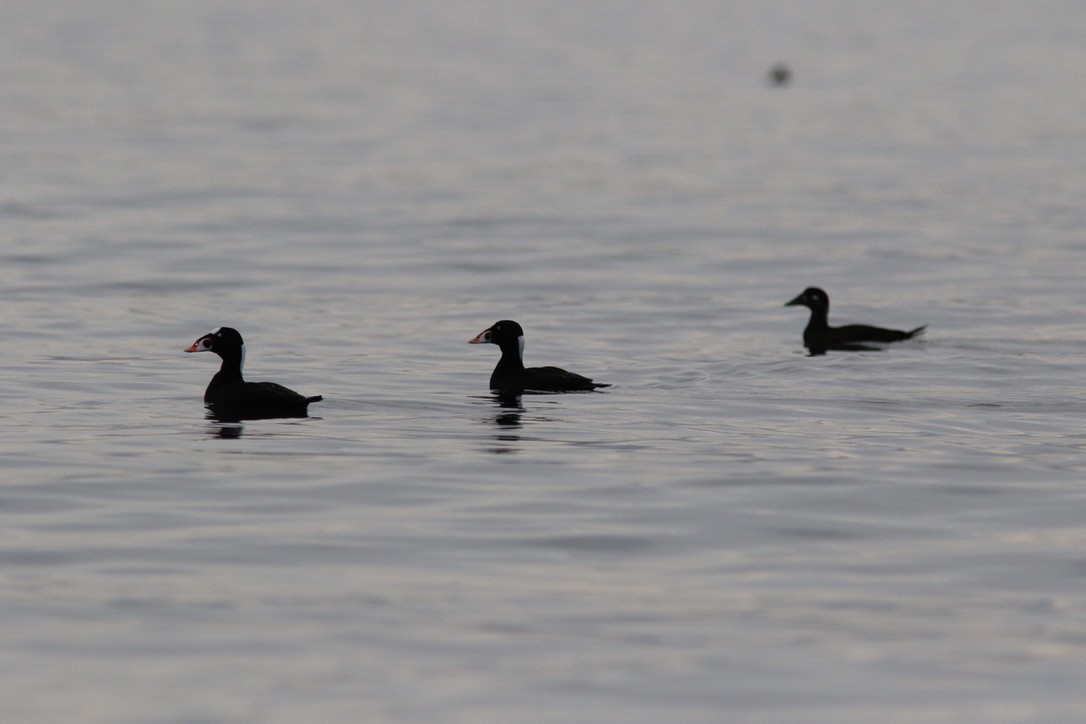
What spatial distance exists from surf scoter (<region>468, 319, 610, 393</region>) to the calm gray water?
266 mm

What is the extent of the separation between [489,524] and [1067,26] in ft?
322

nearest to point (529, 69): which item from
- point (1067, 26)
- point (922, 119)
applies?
point (922, 119)

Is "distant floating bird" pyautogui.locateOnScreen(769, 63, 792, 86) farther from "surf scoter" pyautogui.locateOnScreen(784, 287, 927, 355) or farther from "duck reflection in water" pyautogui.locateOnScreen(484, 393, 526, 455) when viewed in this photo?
"duck reflection in water" pyautogui.locateOnScreen(484, 393, 526, 455)

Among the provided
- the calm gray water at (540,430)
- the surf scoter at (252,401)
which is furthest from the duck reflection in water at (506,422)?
the surf scoter at (252,401)

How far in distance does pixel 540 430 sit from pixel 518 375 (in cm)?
237

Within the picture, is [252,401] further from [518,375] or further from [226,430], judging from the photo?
[518,375]

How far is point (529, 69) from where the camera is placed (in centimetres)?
7812

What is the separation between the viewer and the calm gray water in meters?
10.1

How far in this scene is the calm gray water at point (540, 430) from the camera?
1014 centimetres

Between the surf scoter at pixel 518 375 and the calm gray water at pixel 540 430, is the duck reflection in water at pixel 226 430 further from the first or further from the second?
the surf scoter at pixel 518 375

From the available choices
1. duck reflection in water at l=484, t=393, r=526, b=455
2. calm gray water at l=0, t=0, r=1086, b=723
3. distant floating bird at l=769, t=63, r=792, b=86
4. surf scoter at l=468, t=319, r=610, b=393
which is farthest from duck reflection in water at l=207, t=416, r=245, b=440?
distant floating bird at l=769, t=63, r=792, b=86

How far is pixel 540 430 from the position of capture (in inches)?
683

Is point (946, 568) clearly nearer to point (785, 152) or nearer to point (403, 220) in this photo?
point (403, 220)

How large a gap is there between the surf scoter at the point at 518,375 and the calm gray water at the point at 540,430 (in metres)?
0.27
